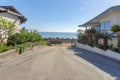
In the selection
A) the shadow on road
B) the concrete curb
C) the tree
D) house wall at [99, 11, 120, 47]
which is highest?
house wall at [99, 11, 120, 47]

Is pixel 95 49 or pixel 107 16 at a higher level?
pixel 107 16

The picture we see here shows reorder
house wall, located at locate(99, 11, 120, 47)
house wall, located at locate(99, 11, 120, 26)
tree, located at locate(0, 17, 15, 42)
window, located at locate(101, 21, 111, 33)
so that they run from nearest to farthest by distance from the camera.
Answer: tree, located at locate(0, 17, 15, 42)
house wall, located at locate(99, 11, 120, 47)
house wall, located at locate(99, 11, 120, 26)
window, located at locate(101, 21, 111, 33)

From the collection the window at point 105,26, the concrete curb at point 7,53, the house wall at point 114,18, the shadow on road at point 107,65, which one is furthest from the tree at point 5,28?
the window at point 105,26

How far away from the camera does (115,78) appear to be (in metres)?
10.3

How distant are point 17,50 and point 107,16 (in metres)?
12.8

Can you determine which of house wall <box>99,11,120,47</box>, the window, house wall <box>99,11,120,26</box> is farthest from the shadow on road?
the window

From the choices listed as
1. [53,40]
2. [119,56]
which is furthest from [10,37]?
[53,40]

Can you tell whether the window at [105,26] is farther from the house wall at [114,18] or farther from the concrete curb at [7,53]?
the concrete curb at [7,53]

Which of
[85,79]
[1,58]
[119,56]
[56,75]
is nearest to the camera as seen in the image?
[85,79]

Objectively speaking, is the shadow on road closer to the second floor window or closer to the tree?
the tree

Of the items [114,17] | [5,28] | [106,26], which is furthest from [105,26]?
[5,28]

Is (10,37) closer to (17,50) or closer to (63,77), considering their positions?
(17,50)

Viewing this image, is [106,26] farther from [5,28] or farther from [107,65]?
[107,65]

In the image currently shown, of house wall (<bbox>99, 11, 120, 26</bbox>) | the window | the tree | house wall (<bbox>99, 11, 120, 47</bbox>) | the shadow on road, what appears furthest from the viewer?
the window
